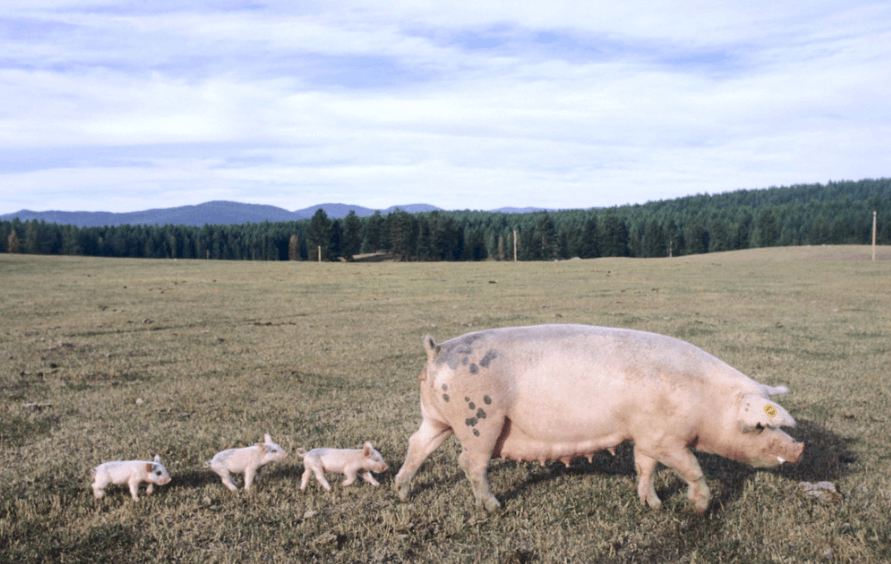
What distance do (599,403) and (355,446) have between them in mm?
3481

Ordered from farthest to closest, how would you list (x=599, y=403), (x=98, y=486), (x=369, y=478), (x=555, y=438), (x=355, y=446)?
1. (x=355, y=446)
2. (x=369, y=478)
3. (x=98, y=486)
4. (x=555, y=438)
5. (x=599, y=403)

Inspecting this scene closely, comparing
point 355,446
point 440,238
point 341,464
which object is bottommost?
point 355,446

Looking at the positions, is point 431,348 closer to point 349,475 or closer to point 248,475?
point 349,475

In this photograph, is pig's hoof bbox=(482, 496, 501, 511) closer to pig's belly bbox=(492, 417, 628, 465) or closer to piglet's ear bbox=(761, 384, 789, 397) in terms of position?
pig's belly bbox=(492, 417, 628, 465)

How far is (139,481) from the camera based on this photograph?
577 cm

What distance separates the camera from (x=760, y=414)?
4.93 metres

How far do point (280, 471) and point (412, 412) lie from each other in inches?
103

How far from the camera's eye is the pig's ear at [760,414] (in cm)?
487

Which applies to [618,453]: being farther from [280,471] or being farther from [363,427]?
[280,471]

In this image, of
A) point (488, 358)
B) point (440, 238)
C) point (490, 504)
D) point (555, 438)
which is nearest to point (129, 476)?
point (490, 504)

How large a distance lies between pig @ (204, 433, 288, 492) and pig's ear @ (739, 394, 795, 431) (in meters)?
4.55

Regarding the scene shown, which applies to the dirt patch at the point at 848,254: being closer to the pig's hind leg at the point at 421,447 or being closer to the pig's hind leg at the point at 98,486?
the pig's hind leg at the point at 421,447

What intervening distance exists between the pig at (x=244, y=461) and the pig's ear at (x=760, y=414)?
4.55 meters

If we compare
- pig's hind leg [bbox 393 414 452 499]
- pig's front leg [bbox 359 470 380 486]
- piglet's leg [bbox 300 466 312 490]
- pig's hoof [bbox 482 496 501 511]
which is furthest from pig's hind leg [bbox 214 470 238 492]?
pig's hoof [bbox 482 496 501 511]
